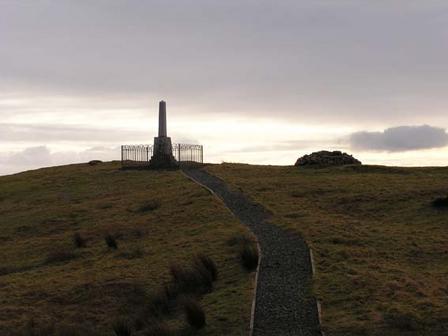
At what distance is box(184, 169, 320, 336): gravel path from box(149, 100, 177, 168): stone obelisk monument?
81.7 feet

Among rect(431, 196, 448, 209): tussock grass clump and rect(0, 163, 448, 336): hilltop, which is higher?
rect(431, 196, 448, 209): tussock grass clump

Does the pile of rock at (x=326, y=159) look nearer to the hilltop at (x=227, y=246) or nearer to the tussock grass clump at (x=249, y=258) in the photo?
the hilltop at (x=227, y=246)

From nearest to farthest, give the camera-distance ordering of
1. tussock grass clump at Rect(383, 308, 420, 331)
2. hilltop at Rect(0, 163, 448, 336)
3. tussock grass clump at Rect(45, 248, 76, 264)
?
1. tussock grass clump at Rect(383, 308, 420, 331)
2. hilltop at Rect(0, 163, 448, 336)
3. tussock grass clump at Rect(45, 248, 76, 264)

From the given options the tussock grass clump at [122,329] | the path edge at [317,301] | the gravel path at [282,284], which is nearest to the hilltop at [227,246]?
the path edge at [317,301]

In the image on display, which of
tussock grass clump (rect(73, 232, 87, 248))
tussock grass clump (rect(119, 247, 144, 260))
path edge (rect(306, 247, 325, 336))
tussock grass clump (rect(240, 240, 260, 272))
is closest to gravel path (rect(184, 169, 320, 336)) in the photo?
path edge (rect(306, 247, 325, 336))

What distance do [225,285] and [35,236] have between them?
1677 centimetres

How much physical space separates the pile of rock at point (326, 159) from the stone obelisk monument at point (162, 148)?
35.1 feet

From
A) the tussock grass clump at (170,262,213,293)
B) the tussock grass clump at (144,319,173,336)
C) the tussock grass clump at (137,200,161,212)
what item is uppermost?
the tussock grass clump at (137,200,161,212)

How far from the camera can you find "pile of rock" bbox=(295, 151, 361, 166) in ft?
169

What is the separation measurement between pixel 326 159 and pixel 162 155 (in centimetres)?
1363

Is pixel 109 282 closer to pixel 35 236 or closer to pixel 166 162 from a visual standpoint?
pixel 35 236

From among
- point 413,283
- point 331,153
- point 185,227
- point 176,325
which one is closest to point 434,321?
point 413,283

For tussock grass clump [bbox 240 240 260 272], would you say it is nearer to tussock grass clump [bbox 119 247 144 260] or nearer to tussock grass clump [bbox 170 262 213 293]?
tussock grass clump [bbox 170 262 213 293]

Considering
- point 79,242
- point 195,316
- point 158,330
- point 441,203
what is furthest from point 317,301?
point 441,203
